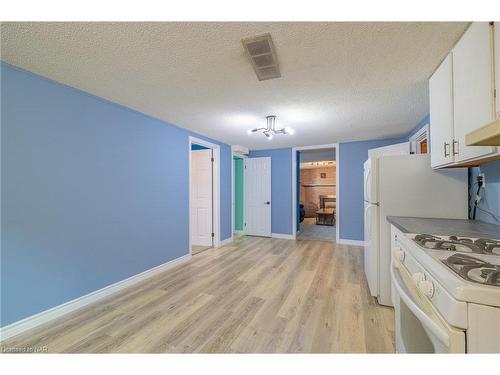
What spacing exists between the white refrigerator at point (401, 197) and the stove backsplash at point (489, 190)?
0.07 meters

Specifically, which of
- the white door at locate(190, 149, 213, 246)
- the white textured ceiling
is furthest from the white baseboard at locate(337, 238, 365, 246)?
the white door at locate(190, 149, 213, 246)

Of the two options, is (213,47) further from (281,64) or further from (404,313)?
(404,313)

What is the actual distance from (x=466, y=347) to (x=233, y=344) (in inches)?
57.2

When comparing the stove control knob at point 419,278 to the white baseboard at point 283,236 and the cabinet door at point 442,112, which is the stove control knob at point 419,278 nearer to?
the cabinet door at point 442,112

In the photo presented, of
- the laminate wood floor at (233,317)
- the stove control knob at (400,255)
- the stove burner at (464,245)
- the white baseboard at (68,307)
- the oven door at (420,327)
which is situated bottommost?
the laminate wood floor at (233,317)

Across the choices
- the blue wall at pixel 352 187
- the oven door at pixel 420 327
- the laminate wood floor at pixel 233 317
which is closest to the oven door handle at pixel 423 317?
the oven door at pixel 420 327

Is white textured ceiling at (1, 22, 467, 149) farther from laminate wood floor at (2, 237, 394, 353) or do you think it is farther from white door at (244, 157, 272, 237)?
white door at (244, 157, 272, 237)

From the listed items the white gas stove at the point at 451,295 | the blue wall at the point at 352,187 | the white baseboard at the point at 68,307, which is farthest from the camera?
the blue wall at the point at 352,187

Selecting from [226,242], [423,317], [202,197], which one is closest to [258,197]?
[226,242]

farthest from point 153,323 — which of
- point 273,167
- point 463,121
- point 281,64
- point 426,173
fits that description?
point 273,167

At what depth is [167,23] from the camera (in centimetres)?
128

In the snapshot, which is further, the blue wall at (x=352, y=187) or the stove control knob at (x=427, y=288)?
the blue wall at (x=352, y=187)

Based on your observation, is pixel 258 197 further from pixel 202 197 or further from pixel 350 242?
pixel 350 242

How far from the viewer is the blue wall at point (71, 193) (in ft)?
5.65
